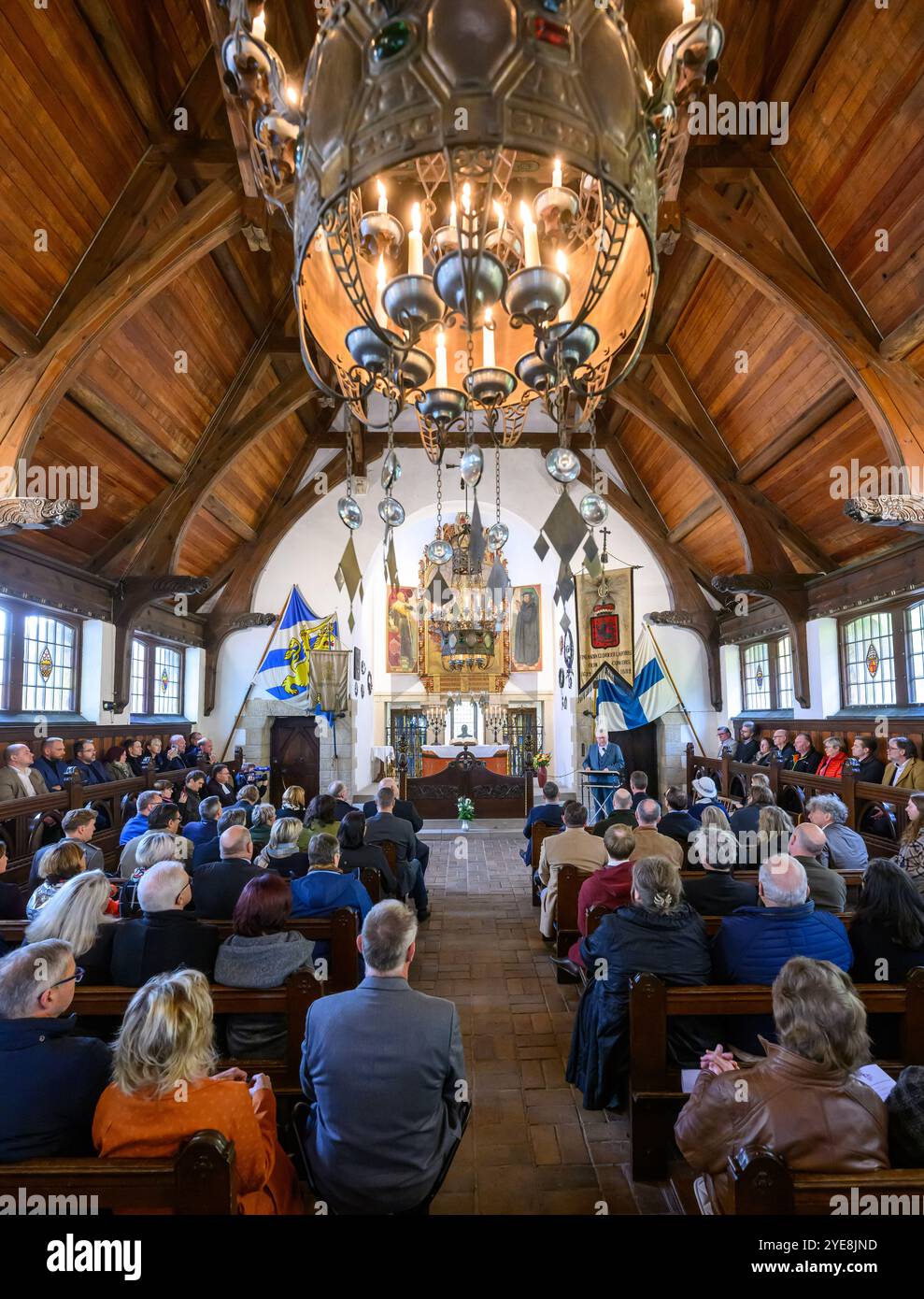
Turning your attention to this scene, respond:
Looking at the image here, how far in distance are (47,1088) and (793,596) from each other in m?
8.37

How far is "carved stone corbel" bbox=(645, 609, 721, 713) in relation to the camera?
34.7ft

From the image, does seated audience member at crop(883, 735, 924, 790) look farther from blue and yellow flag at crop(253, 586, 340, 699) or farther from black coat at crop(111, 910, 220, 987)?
blue and yellow flag at crop(253, 586, 340, 699)

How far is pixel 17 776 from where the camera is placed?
18.4ft

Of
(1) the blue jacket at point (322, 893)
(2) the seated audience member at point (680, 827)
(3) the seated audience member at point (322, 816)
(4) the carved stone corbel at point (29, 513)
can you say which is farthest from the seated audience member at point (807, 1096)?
(4) the carved stone corbel at point (29, 513)

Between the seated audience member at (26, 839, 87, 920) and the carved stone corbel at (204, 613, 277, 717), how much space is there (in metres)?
7.77

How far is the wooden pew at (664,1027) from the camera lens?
7.55ft

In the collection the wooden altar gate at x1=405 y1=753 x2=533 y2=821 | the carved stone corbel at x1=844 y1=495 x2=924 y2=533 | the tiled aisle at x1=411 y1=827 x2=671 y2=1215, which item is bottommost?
the tiled aisle at x1=411 y1=827 x2=671 y2=1215

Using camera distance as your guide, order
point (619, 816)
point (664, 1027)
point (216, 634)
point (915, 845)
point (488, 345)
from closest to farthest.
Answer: point (664, 1027)
point (488, 345)
point (915, 845)
point (619, 816)
point (216, 634)

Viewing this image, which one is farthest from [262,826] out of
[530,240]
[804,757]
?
[804,757]

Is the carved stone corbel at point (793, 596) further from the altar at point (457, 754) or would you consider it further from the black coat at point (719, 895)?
the black coat at point (719, 895)

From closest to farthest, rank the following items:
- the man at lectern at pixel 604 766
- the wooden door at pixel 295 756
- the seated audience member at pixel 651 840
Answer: the seated audience member at pixel 651 840 → the man at lectern at pixel 604 766 → the wooden door at pixel 295 756

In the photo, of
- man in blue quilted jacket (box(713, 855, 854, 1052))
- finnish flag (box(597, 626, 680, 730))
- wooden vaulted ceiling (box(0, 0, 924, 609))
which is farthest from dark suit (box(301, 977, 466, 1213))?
finnish flag (box(597, 626, 680, 730))

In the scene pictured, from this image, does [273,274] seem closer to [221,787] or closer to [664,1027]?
[221,787]

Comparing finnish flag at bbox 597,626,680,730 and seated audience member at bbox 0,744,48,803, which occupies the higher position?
finnish flag at bbox 597,626,680,730
